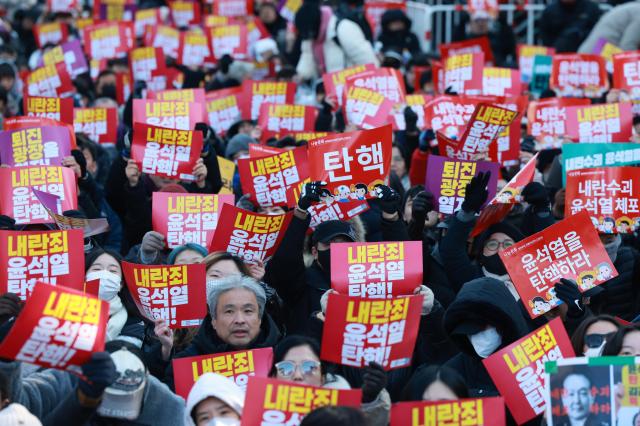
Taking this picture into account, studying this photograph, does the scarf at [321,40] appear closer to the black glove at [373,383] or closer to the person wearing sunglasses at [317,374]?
the person wearing sunglasses at [317,374]

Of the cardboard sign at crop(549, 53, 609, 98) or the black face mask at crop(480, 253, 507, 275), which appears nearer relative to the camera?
the black face mask at crop(480, 253, 507, 275)

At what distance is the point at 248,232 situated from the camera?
7852mm

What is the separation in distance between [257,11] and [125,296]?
442 inches

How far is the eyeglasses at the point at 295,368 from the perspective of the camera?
5973mm

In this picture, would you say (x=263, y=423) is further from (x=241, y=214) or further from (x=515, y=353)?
(x=241, y=214)

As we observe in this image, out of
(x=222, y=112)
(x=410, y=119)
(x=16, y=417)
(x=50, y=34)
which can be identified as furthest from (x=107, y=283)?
(x=50, y=34)

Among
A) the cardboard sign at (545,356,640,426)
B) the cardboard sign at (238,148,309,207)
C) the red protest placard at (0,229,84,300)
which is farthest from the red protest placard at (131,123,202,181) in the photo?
the cardboard sign at (545,356,640,426)

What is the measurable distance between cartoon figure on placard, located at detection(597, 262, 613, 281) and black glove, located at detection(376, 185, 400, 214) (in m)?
1.19

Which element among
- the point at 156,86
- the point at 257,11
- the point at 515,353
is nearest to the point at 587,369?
the point at 515,353

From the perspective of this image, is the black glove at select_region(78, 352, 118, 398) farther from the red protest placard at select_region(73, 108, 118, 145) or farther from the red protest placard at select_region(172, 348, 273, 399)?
the red protest placard at select_region(73, 108, 118, 145)

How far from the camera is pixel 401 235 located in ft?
25.6

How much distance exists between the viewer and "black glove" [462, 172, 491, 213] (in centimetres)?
785

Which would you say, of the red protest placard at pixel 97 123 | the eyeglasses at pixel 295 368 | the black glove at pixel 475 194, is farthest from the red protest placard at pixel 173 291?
the red protest placard at pixel 97 123

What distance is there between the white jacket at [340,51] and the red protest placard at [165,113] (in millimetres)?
3967
